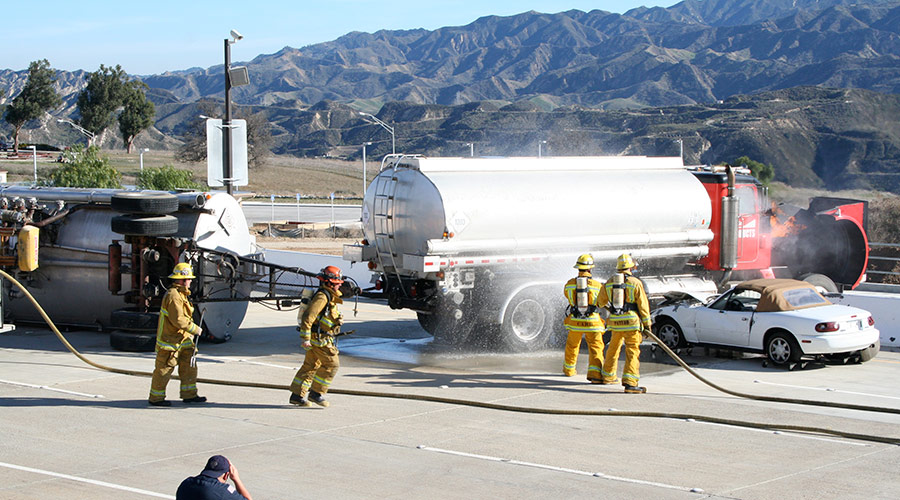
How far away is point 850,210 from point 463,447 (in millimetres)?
Answer: 13541

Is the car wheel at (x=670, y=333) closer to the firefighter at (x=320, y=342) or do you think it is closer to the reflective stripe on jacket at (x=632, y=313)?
the reflective stripe on jacket at (x=632, y=313)

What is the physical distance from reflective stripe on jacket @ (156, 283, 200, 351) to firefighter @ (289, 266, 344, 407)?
1336 millimetres

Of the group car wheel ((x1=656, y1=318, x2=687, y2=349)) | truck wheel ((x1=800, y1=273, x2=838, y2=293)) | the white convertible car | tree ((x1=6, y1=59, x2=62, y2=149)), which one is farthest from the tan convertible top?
tree ((x1=6, y1=59, x2=62, y2=149))

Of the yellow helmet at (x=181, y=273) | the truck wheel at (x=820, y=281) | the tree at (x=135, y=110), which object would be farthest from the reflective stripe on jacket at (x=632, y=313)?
the tree at (x=135, y=110)

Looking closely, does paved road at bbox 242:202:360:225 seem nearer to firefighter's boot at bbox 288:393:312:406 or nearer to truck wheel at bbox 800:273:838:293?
truck wheel at bbox 800:273:838:293

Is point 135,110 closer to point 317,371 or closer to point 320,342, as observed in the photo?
point 317,371

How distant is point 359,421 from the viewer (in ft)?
35.8

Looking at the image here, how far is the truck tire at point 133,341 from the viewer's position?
15.5 meters

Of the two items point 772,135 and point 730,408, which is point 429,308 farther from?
point 772,135

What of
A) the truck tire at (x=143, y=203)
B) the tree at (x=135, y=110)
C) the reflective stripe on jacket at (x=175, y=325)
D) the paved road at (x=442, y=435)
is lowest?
the paved road at (x=442, y=435)

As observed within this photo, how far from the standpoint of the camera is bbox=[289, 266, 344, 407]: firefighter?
447 inches

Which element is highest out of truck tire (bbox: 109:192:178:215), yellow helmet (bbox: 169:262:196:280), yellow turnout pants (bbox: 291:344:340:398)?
truck tire (bbox: 109:192:178:215)

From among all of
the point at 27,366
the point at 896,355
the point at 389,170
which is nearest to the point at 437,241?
the point at 389,170

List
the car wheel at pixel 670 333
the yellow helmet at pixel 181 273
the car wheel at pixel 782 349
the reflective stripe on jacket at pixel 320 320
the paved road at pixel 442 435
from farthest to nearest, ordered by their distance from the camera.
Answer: the car wheel at pixel 670 333 → the car wheel at pixel 782 349 → the yellow helmet at pixel 181 273 → the reflective stripe on jacket at pixel 320 320 → the paved road at pixel 442 435
